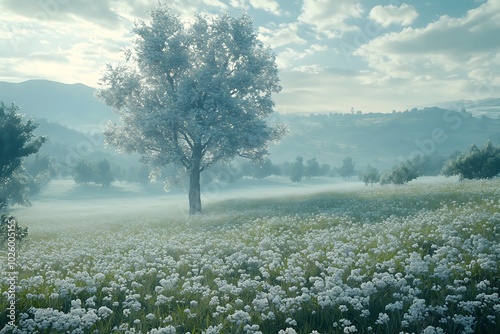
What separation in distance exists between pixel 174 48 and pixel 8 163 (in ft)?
52.7

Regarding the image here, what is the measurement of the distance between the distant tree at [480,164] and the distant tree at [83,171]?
3746 inches

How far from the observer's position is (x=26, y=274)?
1074 cm

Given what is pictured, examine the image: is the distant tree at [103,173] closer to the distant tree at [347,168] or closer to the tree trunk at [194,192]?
the tree trunk at [194,192]

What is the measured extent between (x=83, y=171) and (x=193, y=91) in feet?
286

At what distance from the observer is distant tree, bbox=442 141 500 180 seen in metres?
43.6

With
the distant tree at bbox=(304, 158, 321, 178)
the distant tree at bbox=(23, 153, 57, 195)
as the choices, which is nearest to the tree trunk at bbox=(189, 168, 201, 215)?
the distant tree at bbox=(23, 153, 57, 195)

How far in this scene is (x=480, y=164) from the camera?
45.2 meters

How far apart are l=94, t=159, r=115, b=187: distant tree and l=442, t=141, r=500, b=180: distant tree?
91.1 m

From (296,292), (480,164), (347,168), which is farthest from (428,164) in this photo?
(296,292)

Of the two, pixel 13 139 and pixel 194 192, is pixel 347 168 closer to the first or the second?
pixel 194 192

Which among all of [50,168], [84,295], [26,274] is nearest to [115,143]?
[26,274]

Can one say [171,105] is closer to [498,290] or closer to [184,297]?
[184,297]

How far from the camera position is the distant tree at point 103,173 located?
4131 inches

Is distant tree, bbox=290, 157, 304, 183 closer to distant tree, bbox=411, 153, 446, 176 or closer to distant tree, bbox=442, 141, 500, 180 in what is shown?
distant tree, bbox=411, 153, 446, 176
